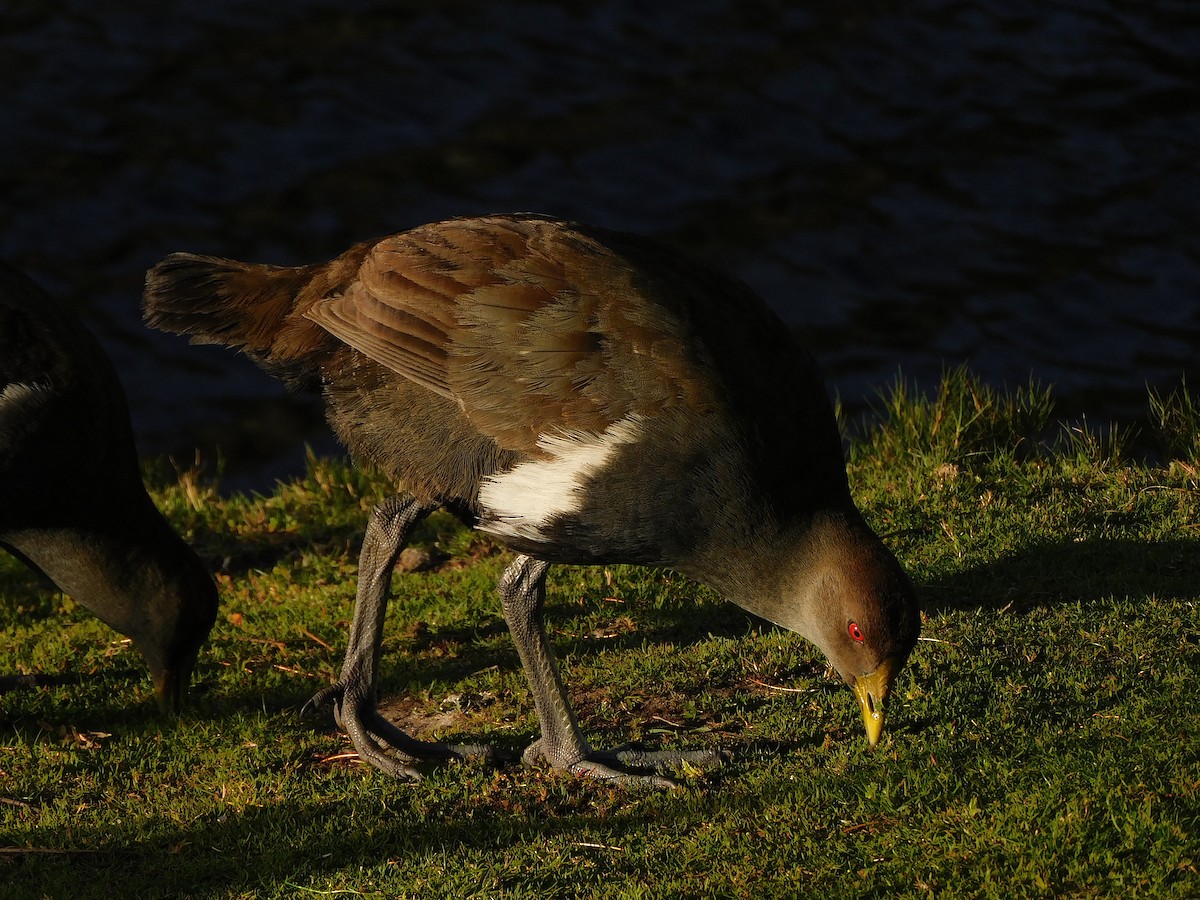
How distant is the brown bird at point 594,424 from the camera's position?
4508 millimetres

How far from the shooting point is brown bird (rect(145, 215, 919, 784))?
4.51m

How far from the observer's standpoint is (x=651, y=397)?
449 cm

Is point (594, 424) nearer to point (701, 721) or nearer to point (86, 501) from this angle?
point (701, 721)

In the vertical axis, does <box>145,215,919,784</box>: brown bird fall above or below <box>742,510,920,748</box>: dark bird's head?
above

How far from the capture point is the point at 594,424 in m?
4.52

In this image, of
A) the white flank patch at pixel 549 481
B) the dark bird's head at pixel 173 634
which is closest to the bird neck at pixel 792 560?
the white flank patch at pixel 549 481

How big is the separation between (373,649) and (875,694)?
179 cm

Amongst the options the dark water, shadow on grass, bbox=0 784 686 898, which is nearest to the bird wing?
shadow on grass, bbox=0 784 686 898

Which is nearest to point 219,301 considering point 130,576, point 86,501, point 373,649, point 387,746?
point 86,501

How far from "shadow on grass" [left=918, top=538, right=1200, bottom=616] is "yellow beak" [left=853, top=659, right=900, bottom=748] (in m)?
0.99

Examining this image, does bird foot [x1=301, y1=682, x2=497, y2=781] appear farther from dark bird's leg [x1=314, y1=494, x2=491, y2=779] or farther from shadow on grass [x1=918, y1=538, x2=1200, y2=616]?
shadow on grass [x1=918, y1=538, x2=1200, y2=616]

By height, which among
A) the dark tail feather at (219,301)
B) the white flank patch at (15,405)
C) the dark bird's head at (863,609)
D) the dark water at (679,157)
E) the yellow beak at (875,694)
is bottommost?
the dark water at (679,157)

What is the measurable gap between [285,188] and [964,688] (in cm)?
783

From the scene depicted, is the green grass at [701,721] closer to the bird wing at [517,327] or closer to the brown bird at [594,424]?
the brown bird at [594,424]
